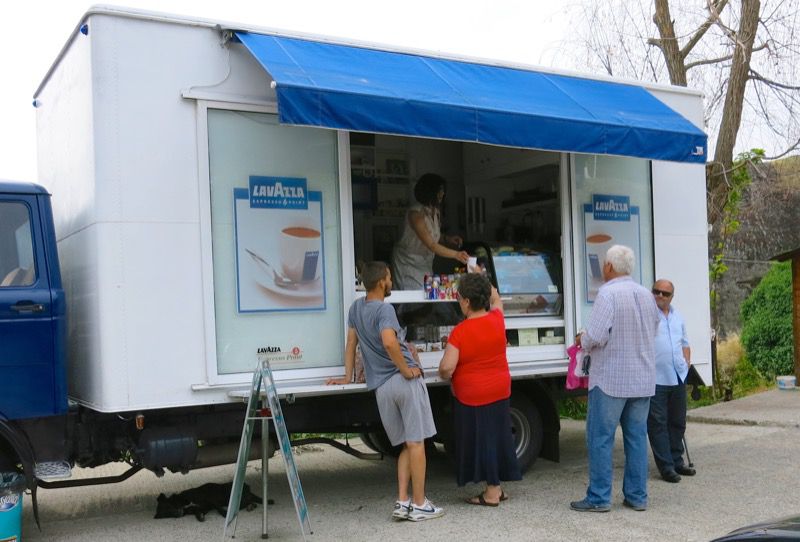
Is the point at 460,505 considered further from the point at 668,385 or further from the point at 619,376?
the point at 668,385

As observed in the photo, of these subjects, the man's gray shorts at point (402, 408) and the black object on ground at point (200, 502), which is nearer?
the man's gray shorts at point (402, 408)

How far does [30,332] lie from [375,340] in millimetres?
2183

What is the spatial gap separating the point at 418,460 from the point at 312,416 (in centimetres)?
96

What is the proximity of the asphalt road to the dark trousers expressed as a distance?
0.21 m

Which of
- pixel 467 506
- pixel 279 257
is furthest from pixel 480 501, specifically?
pixel 279 257

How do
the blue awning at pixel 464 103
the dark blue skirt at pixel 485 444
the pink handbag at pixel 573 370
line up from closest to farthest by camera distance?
the blue awning at pixel 464 103
the dark blue skirt at pixel 485 444
the pink handbag at pixel 573 370

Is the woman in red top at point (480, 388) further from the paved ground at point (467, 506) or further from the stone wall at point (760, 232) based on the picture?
the stone wall at point (760, 232)

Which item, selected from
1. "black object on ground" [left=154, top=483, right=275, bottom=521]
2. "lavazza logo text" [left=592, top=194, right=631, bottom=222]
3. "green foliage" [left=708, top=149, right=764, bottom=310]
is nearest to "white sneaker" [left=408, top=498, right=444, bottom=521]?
"black object on ground" [left=154, top=483, right=275, bottom=521]

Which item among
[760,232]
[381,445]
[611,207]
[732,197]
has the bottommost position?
[381,445]

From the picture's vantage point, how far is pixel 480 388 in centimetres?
607

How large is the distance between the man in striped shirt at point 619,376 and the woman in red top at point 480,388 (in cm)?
59

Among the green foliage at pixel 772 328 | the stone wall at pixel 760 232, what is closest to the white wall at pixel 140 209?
the green foliage at pixel 772 328

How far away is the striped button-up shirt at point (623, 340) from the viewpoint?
233 inches

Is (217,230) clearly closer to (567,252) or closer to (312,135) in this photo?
(312,135)
